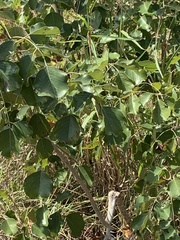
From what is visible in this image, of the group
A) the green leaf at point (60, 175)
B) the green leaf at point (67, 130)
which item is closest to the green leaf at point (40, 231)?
the green leaf at point (60, 175)

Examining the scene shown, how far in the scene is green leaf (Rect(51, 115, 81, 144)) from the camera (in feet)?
3.38

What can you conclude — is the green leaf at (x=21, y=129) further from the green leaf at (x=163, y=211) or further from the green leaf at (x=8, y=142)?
the green leaf at (x=163, y=211)

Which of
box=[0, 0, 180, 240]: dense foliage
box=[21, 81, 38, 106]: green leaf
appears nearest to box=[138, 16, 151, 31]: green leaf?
box=[0, 0, 180, 240]: dense foliage

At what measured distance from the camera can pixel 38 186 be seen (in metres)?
1.17

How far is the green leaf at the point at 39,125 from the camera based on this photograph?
44.5 inches

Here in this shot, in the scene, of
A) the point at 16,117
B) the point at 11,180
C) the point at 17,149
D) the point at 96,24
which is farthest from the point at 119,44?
the point at 11,180

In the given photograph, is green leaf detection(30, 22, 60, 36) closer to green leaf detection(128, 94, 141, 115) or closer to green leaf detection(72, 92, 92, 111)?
green leaf detection(72, 92, 92, 111)

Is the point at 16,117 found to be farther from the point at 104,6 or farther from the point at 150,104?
the point at 150,104

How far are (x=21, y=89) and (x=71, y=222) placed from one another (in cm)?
49

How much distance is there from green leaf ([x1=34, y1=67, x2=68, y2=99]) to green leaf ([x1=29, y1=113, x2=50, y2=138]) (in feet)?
0.68

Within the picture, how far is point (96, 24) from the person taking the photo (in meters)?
1.47

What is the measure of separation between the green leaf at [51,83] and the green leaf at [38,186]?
307 mm

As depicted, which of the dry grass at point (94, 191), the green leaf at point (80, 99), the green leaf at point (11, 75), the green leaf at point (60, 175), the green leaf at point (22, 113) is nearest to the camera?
the green leaf at point (11, 75)

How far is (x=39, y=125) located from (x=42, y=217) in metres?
0.29
